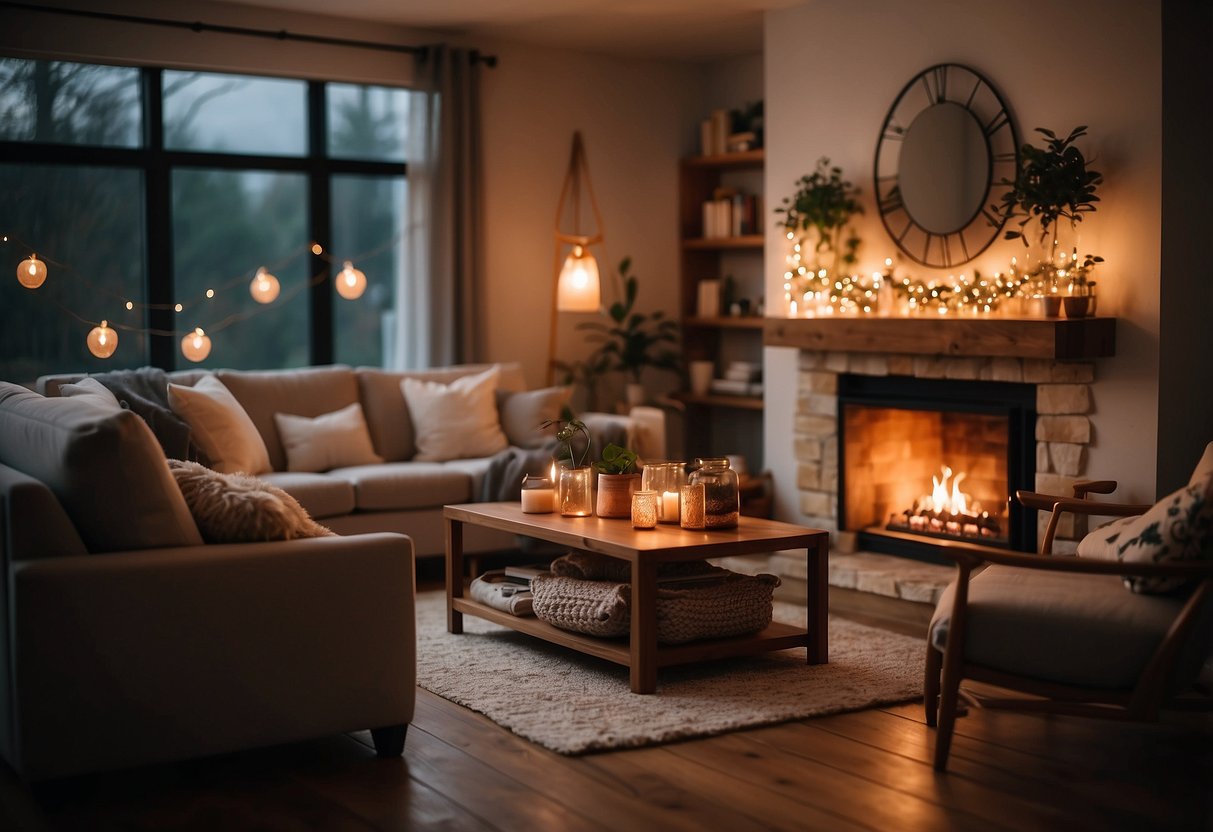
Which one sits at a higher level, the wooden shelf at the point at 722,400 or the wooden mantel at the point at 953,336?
the wooden mantel at the point at 953,336

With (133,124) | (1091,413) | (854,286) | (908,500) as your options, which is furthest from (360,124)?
(1091,413)

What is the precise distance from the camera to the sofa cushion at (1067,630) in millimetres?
3123

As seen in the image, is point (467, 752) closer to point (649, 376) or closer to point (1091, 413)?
point (1091, 413)

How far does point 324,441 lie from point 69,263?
4.74 ft

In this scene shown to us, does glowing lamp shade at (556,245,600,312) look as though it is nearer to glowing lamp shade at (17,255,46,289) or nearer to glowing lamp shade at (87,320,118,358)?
glowing lamp shade at (87,320,118,358)

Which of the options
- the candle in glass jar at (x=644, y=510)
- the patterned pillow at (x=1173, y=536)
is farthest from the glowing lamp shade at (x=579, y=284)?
the patterned pillow at (x=1173, y=536)

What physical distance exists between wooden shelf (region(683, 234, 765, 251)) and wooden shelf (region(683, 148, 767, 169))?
41 cm

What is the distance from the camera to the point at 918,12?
5.47 metres

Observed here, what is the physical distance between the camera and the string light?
565 cm

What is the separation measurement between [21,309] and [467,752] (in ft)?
11.6

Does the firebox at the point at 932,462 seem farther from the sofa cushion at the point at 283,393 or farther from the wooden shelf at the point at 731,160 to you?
the sofa cushion at the point at 283,393

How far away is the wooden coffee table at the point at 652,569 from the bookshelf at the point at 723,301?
2867 mm

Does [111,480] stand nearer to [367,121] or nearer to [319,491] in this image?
[319,491]

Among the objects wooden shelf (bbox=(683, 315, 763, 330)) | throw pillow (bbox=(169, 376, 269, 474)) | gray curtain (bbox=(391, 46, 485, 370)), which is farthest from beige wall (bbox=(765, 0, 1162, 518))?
throw pillow (bbox=(169, 376, 269, 474))
